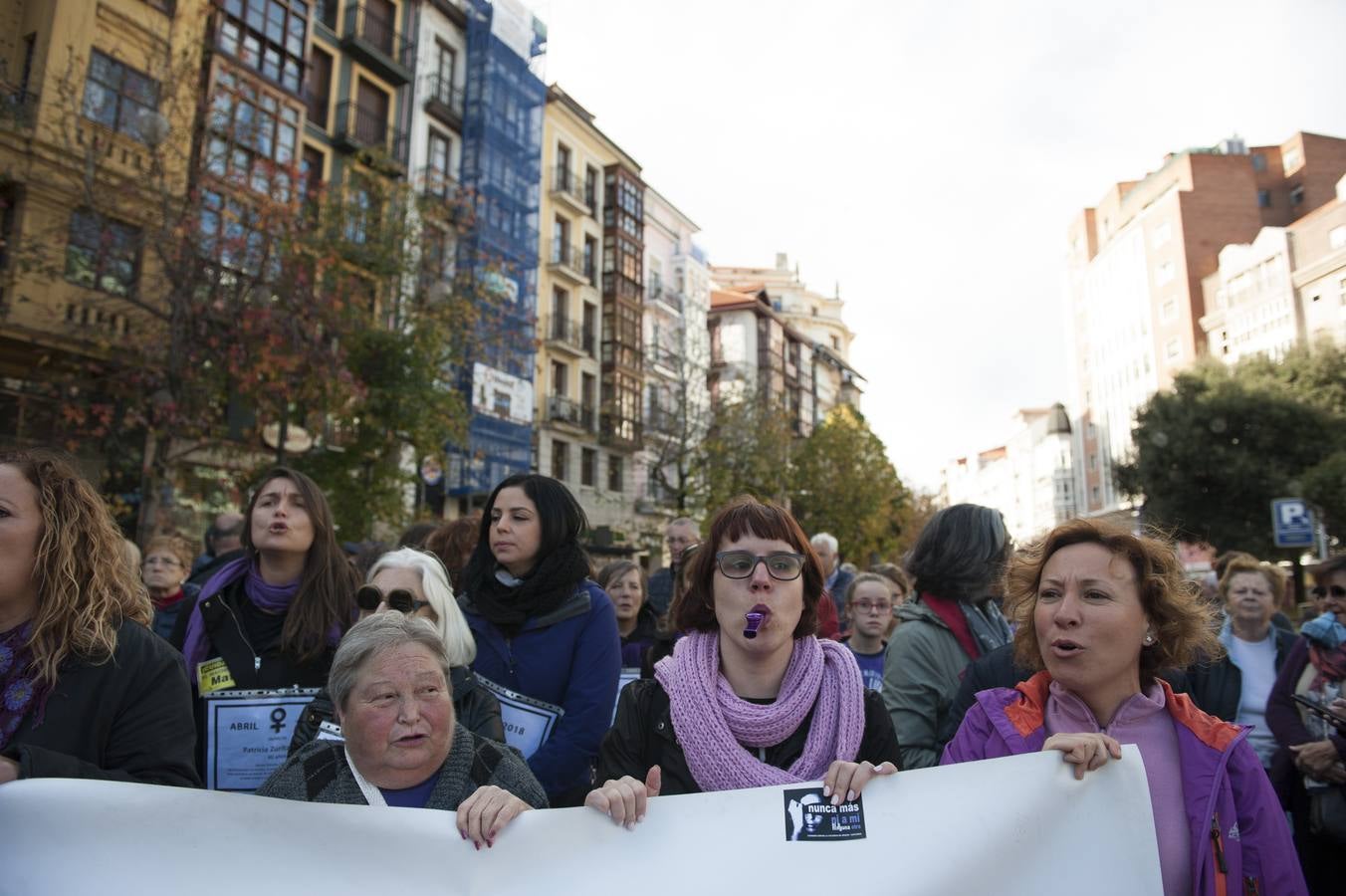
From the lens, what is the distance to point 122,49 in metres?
17.5

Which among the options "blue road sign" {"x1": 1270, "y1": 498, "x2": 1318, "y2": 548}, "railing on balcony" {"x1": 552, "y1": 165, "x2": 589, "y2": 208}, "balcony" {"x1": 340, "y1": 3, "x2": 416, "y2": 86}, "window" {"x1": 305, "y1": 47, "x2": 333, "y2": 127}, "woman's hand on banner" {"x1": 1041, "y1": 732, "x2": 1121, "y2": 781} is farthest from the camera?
"railing on balcony" {"x1": 552, "y1": 165, "x2": 589, "y2": 208}

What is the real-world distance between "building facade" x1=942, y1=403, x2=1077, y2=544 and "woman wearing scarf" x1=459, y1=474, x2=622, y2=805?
64.9 m

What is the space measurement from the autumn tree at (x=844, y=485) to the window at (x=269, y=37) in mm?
21316

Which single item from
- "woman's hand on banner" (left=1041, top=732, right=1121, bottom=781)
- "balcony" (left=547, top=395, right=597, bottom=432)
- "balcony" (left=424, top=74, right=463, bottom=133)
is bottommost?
"woman's hand on banner" (left=1041, top=732, right=1121, bottom=781)

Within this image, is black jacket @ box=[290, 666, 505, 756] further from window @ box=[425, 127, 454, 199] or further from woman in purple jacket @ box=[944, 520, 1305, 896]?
window @ box=[425, 127, 454, 199]

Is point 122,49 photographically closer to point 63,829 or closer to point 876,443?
point 63,829

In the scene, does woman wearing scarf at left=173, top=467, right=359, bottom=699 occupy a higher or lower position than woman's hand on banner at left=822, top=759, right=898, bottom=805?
higher

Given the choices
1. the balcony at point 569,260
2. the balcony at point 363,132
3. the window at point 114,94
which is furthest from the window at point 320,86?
the balcony at point 569,260

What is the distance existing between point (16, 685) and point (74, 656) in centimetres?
14

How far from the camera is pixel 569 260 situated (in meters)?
37.8

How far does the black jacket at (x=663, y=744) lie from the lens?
98.6 inches

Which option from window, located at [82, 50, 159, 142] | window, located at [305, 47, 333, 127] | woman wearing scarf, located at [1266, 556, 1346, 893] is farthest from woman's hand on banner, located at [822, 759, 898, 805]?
window, located at [305, 47, 333, 127]

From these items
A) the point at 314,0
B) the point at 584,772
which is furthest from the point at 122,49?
the point at 584,772

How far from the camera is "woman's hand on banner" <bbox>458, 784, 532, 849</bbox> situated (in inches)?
87.3
